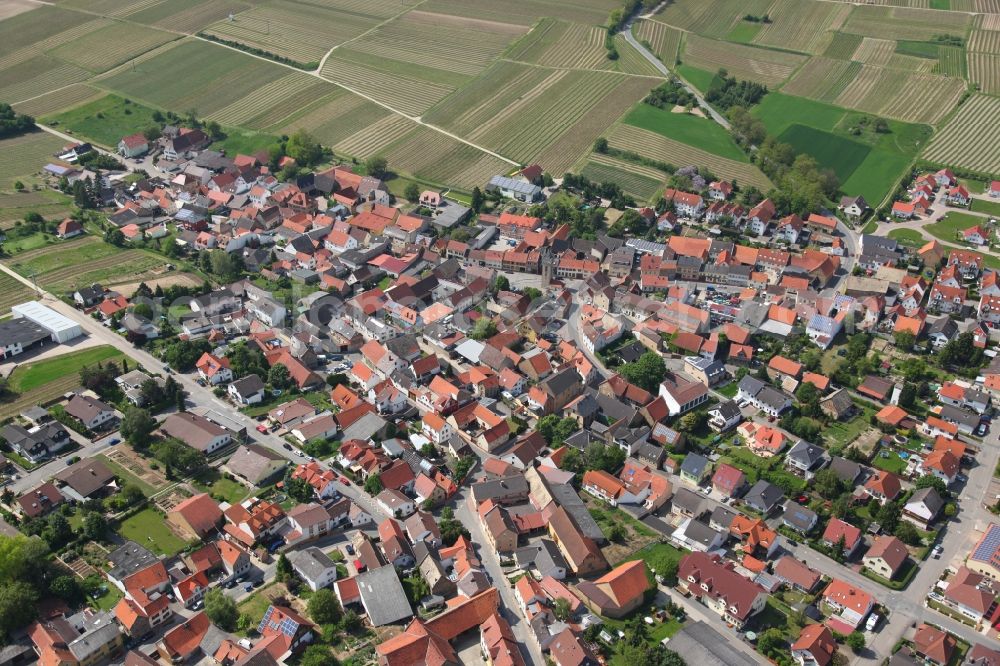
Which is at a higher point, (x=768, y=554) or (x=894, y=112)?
(x=894, y=112)

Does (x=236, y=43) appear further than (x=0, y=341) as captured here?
Yes

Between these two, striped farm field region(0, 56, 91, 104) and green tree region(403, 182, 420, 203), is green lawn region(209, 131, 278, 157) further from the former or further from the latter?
striped farm field region(0, 56, 91, 104)

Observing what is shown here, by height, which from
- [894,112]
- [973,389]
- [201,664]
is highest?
[894,112]

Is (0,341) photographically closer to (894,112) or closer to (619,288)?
(619,288)

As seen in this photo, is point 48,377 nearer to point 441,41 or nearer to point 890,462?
point 890,462

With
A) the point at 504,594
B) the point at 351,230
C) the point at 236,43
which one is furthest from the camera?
the point at 236,43

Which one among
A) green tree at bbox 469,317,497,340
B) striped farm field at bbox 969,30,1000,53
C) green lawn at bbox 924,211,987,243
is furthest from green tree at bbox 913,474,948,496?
striped farm field at bbox 969,30,1000,53

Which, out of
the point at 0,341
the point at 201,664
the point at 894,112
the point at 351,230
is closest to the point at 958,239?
the point at 894,112
